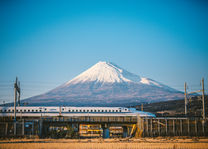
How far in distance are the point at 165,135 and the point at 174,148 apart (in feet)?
62.7

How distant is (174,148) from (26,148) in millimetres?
16559

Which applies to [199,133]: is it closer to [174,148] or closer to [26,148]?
[174,148]

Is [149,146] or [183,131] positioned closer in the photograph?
[149,146]

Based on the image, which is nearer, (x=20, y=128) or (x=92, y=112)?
(x=20, y=128)

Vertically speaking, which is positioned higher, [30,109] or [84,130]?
[30,109]

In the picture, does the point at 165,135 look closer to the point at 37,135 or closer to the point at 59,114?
the point at 37,135

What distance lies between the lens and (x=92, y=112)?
3017 inches

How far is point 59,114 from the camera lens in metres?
75.7

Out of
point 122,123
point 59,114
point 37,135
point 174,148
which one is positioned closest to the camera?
point 174,148

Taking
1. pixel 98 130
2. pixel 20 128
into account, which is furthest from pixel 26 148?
pixel 98 130

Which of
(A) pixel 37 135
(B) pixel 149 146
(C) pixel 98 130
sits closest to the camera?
(B) pixel 149 146

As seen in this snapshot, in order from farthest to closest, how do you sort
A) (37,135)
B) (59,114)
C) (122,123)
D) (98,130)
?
(98,130), (59,114), (122,123), (37,135)

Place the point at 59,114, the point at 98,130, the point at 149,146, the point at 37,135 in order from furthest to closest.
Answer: the point at 98,130, the point at 59,114, the point at 37,135, the point at 149,146

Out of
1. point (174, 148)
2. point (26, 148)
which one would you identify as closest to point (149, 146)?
point (174, 148)
